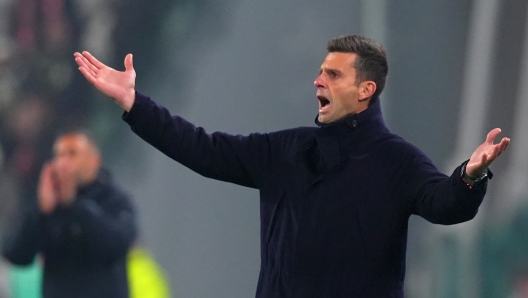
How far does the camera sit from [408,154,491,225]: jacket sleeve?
168 cm

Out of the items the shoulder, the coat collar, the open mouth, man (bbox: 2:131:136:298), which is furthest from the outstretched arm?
man (bbox: 2:131:136:298)

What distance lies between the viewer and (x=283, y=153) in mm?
1988

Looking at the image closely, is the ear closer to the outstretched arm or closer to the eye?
the eye

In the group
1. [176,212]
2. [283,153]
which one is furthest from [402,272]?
[176,212]

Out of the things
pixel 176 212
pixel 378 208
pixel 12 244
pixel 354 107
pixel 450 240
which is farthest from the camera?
pixel 450 240

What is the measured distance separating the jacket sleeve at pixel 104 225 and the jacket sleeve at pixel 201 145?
2.80ft

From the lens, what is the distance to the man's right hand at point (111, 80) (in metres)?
1.89

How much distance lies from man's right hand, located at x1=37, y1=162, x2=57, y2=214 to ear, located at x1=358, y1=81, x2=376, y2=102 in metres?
1.17

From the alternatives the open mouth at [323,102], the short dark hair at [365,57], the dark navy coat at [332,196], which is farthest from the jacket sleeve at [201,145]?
the short dark hair at [365,57]

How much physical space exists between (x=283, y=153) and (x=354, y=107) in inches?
8.0

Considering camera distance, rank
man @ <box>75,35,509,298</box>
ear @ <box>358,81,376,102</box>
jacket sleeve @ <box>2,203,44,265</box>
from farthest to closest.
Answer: jacket sleeve @ <box>2,203,44,265</box> → ear @ <box>358,81,376,102</box> → man @ <box>75,35,509,298</box>

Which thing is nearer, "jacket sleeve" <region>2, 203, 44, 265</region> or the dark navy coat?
the dark navy coat

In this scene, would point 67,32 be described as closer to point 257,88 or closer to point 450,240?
point 257,88

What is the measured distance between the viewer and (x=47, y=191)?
2.69 m
